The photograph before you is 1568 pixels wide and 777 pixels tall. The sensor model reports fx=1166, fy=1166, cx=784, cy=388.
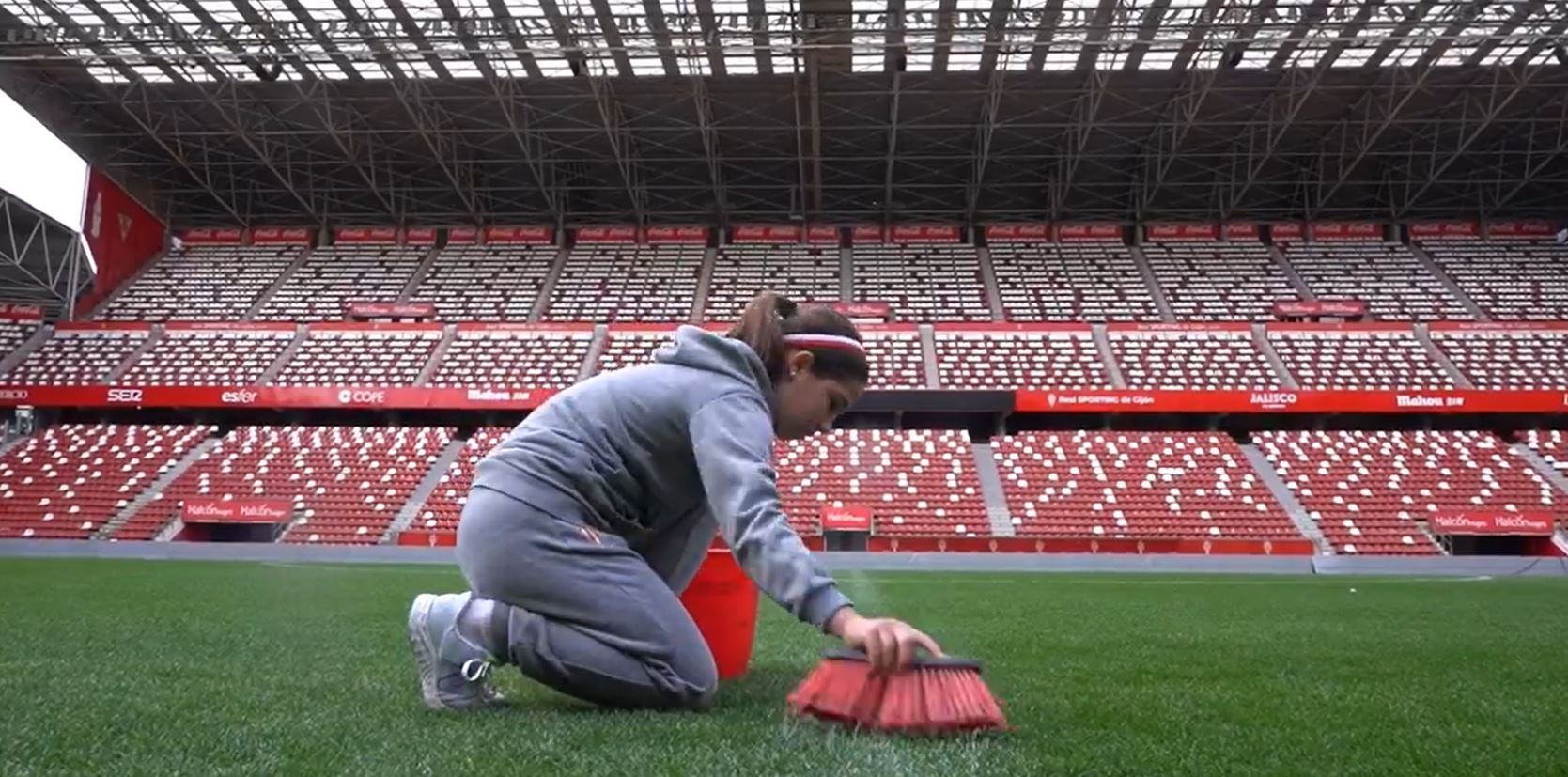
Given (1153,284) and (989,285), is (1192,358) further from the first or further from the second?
(989,285)

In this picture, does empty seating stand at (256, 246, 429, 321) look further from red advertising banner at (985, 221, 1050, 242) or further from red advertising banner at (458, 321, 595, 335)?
red advertising banner at (985, 221, 1050, 242)

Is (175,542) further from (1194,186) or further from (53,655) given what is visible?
(1194,186)

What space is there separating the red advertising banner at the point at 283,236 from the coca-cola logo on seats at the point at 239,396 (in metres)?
9.33

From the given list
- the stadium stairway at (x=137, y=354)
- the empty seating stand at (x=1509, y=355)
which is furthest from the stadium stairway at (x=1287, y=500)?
the stadium stairway at (x=137, y=354)

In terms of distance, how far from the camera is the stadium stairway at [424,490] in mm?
24188

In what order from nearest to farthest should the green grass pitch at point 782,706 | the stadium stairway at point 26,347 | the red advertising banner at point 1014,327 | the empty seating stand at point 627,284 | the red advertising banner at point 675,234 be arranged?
the green grass pitch at point 782,706, the stadium stairway at point 26,347, the red advertising banner at point 1014,327, the empty seating stand at point 627,284, the red advertising banner at point 675,234

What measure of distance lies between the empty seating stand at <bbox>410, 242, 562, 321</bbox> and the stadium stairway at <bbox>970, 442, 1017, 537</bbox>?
1356 cm

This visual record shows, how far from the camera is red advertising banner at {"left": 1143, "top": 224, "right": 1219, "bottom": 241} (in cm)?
3544

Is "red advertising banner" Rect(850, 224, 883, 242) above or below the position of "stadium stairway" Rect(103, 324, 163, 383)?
above

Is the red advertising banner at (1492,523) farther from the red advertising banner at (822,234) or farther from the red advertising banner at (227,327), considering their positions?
the red advertising banner at (227,327)

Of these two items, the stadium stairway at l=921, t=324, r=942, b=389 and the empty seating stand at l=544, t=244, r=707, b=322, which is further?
the empty seating stand at l=544, t=244, r=707, b=322

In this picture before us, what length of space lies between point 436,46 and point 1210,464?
61.5ft

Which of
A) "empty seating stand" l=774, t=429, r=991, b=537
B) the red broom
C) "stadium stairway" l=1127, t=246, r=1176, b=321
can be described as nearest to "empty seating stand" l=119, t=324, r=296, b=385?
"empty seating stand" l=774, t=429, r=991, b=537

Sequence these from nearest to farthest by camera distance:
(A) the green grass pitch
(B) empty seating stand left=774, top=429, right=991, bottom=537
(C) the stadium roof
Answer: (A) the green grass pitch → (C) the stadium roof → (B) empty seating stand left=774, top=429, right=991, bottom=537
